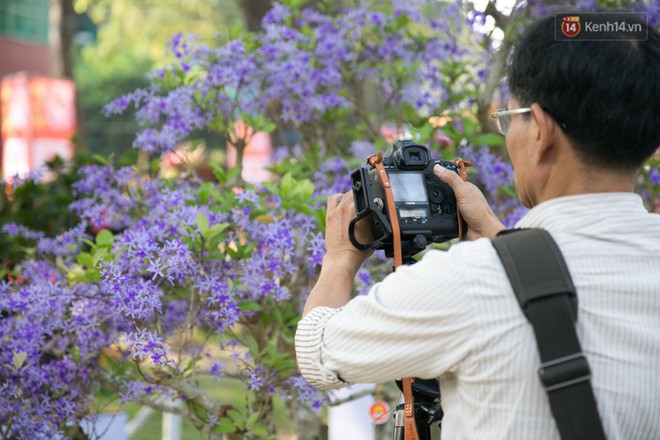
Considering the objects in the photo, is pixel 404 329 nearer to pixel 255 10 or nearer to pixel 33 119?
pixel 255 10

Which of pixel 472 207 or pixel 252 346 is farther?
pixel 252 346

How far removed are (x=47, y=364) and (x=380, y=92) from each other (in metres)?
2.14

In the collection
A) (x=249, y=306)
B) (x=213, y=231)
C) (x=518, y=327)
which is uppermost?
(x=213, y=231)

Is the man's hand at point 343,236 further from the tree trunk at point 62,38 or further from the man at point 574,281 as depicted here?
the tree trunk at point 62,38

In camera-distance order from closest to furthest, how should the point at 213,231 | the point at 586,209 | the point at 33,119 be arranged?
the point at 586,209
the point at 213,231
the point at 33,119

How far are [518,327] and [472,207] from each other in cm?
51

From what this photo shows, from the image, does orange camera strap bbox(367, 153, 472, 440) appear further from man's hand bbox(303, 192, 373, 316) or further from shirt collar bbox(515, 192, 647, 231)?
shirt collar bbox(515, 192, 647, 231)

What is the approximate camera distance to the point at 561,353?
3.81ft

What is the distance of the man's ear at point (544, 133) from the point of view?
1.27 meters

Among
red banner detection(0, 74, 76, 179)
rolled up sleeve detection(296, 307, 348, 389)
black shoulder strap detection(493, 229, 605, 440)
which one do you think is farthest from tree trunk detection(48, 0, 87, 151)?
black shoulder strap detection(493, 229, 605, 440)

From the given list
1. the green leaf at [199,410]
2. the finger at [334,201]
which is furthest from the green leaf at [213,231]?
the finger at [334,201]

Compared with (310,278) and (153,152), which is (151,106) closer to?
(153,152)

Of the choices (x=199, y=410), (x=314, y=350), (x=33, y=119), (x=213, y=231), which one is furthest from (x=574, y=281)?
(x=33, y=119)

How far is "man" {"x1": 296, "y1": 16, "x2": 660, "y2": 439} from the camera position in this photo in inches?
47.0
